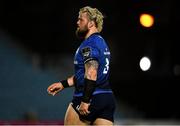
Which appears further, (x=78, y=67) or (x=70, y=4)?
(x=70, y=4)

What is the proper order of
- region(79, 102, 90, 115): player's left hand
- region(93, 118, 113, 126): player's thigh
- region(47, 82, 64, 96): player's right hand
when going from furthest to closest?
region(47, 82, 64, 96): player's right hand, region(93, 118, 113, 126): player's thigh, region(79, 102, 90, 115): player's left hand

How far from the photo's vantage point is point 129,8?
9945 millimetres

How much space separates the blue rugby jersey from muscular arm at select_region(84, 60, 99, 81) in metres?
0.04

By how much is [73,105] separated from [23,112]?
4325 mm

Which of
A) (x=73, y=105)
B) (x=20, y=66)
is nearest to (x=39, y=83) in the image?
→ (x=20, y=66)

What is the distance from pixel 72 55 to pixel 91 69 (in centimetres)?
516

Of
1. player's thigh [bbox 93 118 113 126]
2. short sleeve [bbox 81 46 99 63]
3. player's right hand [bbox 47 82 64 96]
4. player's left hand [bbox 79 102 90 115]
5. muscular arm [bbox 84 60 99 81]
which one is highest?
short sleeve [bbox 81 46 99 63]

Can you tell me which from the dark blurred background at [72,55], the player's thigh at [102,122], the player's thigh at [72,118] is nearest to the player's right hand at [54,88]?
the player's thigh at [72,118]

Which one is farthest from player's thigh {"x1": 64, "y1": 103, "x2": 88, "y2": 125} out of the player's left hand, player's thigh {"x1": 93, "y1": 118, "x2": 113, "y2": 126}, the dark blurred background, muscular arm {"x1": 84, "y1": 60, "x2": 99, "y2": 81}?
the dark blurred background

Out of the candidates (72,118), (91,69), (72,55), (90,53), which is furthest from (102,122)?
(72,55)

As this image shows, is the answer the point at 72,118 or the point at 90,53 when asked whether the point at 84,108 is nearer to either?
the point at 72,118

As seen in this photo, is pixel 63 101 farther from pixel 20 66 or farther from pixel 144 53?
pixel 144 53

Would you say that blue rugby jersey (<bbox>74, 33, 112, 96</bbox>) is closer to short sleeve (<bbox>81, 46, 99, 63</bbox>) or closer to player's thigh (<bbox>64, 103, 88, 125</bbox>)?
short sleeve (<bbox>81, 46, 99, 63</bbox>)

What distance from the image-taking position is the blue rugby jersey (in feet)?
16.1
